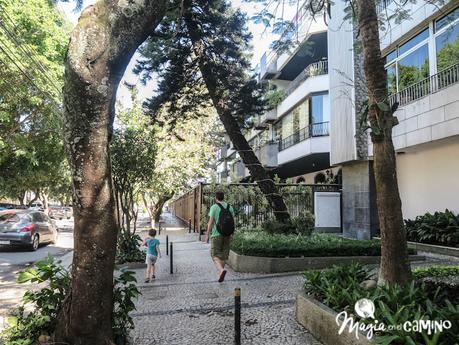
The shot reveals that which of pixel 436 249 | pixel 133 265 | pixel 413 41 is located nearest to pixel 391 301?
pixel 436 249

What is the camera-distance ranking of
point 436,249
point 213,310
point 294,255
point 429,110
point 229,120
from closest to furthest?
point 213,310 < point 294,255 < point 436,249 < point 429,110 < point 229,120

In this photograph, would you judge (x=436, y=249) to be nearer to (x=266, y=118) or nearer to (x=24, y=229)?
(x=24, y=229)

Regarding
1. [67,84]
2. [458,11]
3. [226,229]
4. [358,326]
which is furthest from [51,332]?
[458,11]

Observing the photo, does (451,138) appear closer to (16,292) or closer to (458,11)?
(458,11)

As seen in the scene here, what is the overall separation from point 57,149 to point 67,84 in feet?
69.0

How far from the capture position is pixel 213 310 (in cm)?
673

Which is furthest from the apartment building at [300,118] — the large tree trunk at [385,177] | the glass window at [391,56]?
the large tree trunk at [385,177]

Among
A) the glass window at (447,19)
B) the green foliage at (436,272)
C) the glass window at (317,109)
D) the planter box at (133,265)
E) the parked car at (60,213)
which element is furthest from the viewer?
the parked car at (60,213)

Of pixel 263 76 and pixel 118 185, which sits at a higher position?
pixel 263 76

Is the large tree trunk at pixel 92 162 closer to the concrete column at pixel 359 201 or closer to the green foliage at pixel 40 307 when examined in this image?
the green foliage at pixel 40 307

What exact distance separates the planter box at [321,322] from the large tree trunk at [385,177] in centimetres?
96

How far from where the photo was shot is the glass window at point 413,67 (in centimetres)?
1362

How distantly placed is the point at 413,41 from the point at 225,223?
9874 mm

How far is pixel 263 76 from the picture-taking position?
30.2 m
